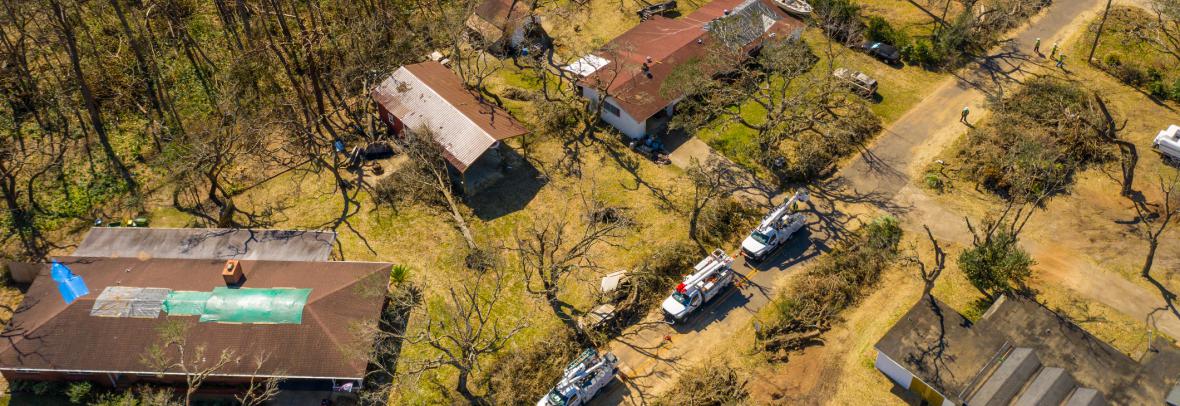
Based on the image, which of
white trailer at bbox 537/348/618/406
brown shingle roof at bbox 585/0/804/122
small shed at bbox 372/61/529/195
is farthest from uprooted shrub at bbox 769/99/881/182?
white trailer at bbox 537/348/618/406

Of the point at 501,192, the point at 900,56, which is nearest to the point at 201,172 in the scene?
the point at 501,192

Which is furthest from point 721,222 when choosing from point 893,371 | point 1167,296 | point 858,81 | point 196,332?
point 196,332

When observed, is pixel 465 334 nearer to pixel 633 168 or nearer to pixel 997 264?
pixel 633 168

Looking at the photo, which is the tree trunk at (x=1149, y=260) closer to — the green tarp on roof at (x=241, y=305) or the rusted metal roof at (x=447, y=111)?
the rusted metal roof at (x=447, y=111)

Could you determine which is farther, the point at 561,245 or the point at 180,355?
the point at 561,245

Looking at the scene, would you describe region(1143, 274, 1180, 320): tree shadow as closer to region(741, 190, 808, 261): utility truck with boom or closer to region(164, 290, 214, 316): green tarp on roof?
region(741, 190, 808, 261): utility truck with boom

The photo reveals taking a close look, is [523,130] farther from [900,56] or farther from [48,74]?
[48,74]
